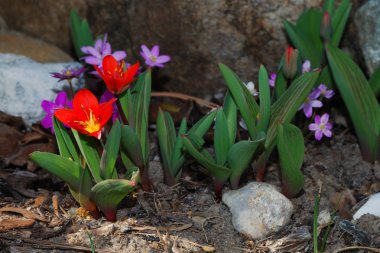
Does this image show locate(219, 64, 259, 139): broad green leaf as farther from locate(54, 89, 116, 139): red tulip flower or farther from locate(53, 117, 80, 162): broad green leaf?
locate(53, 117, 80, 162): broad green leaf

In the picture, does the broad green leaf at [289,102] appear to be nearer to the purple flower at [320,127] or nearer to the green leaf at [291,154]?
the green leaf at [291,154]

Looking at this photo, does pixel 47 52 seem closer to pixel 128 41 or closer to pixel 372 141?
pixel 128 41

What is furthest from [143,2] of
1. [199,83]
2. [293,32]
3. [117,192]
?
[117,192]

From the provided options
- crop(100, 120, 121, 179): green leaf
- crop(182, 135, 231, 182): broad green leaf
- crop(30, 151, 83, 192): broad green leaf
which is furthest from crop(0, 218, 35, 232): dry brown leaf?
crop(182, 135, 231, 182): broad green leaf

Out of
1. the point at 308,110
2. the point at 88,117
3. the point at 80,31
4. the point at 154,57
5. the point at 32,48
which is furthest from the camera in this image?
the point at 32,48

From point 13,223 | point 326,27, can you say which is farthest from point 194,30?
point 13,223

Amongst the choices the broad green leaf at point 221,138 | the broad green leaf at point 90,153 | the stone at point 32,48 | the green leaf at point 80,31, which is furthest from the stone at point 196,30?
the broad green leaf at point 90,153

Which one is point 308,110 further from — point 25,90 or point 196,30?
point 25,90
